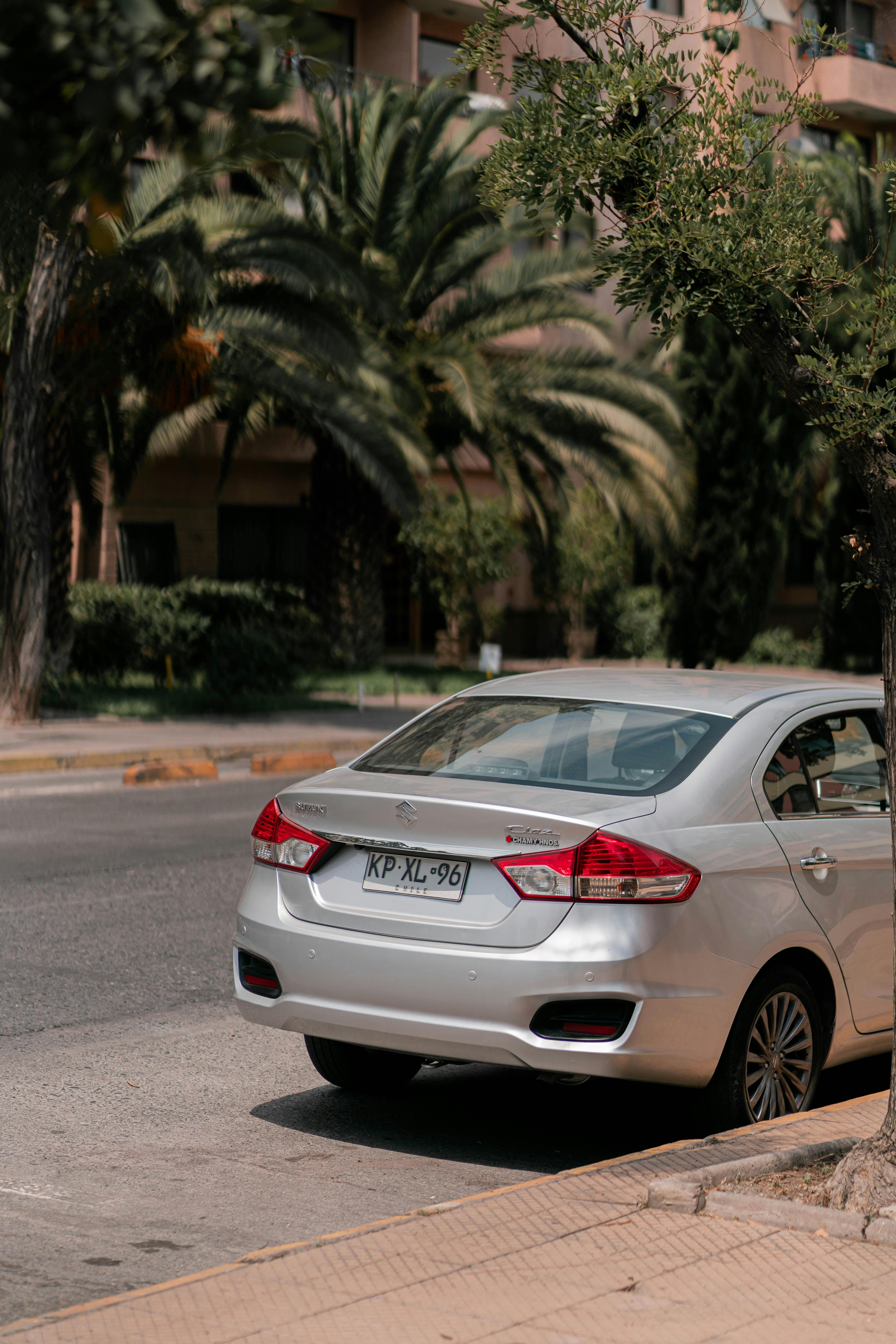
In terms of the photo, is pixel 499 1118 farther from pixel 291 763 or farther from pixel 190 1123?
pixel 291 763

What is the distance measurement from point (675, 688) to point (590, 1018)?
5.30 ft

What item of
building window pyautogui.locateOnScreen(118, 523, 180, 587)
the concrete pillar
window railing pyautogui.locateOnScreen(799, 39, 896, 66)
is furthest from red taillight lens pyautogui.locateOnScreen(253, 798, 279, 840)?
the concrete pillar

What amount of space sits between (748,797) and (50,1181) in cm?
252

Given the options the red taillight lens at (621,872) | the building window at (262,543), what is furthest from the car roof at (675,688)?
the building window at (262,543)

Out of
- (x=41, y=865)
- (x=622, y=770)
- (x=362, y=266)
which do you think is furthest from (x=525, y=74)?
(x=362, y=266)

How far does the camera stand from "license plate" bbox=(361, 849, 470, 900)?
526 centimetres

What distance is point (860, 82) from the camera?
41750mm

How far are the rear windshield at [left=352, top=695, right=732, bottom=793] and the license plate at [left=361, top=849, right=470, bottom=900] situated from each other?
1.36 feet

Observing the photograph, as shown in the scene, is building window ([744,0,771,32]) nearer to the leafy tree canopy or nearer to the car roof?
the car roof

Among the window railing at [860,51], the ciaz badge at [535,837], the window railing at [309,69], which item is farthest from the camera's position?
the window railing at [860,51]

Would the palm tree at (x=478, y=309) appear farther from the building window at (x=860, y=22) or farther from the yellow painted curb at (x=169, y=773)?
the yellow painted curb at (x=169, y=773)

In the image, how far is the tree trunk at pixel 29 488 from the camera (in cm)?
1900

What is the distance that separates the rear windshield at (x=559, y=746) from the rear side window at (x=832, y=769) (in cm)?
30

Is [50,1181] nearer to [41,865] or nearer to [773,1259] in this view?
[773,1259]
